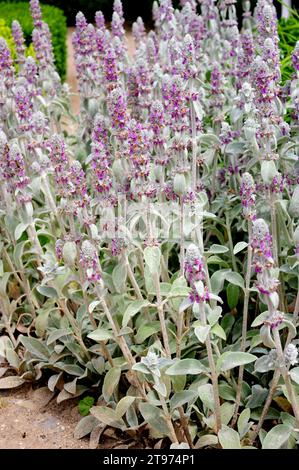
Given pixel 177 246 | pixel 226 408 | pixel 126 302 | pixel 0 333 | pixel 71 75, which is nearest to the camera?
pixel 226 408

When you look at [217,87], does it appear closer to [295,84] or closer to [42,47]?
[295,84]

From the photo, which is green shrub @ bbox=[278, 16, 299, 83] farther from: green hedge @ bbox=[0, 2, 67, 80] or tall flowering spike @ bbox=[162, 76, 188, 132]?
green hedge @ bbox=[0, 2, 67, 80]

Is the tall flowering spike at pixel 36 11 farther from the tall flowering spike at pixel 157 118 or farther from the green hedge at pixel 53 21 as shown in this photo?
the green hedge at pixel 53 21

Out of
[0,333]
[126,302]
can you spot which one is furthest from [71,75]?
[126,302]

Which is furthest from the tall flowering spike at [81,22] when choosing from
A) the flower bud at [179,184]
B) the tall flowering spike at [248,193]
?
the tall flowering spike at [248,193]

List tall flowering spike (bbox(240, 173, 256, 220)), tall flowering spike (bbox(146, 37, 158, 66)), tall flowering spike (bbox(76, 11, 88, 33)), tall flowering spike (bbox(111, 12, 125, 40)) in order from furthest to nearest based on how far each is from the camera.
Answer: tall flowering spike (bbox(111, 12, 125, 40)), tall flowering spike (bbox(146, 37, 158, 66)), tall flowering spike (bbox(76, 11, 88, 33)), tall flowering spike (bbox(240, 173, 256, 220))

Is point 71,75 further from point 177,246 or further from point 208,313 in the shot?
point 208,313

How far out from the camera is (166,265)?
373 cm

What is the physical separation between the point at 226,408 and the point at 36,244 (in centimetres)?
145

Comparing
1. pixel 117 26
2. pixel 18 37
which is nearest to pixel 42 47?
pixel 18 37

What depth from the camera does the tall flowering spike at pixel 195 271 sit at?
260 cm

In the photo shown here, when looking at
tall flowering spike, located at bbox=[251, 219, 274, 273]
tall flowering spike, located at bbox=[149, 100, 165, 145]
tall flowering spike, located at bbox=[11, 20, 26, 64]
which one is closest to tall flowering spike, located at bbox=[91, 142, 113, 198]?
tall flowering spike, located at bbox=[149, 100, 165, 145]

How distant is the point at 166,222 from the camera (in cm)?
338

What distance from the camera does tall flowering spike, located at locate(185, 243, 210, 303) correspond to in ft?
8.52
